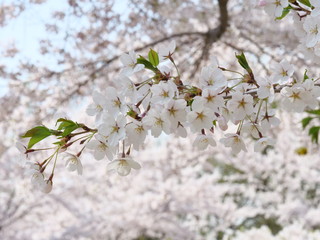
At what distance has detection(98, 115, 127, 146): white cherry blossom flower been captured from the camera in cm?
84

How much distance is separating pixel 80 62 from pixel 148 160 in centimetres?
329

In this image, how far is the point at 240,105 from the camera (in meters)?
0.88

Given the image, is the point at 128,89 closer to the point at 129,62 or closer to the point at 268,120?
the point at 129,62

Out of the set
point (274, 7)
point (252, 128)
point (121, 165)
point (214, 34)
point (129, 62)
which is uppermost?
point (214, 34)

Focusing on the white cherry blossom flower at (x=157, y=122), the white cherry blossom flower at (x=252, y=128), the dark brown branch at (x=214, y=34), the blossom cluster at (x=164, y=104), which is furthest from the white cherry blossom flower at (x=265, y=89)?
the dark brown branch at (x=214, y=34)

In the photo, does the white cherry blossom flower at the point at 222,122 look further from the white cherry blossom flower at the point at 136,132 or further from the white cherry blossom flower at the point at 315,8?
the white cherry blossom flower at the point at 315,8

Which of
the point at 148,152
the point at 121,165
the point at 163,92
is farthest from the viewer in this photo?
the point at 148,152

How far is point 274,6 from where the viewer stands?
37.8 inches

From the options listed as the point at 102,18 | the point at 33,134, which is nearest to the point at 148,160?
the point at 102,18

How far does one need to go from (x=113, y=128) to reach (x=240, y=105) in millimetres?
283

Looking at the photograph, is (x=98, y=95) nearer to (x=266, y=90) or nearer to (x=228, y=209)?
(x=266, y=90)

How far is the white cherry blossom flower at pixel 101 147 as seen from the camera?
88 cm

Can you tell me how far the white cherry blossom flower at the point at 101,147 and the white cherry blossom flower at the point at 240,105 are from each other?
0.91 feet

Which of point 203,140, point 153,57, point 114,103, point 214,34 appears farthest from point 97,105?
point 214,34
